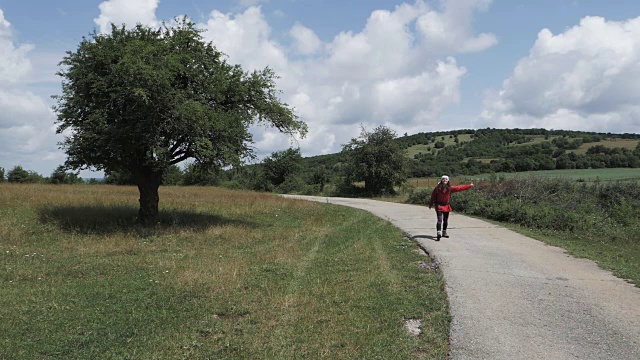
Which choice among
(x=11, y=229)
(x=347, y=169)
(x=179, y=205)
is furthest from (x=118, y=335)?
(x=347, y=169)

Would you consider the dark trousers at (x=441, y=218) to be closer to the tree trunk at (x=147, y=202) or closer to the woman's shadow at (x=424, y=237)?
the woman's shadow at (x=424, y=237)

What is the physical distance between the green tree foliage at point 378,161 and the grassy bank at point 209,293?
82.2 feet

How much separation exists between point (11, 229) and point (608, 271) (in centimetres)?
1675

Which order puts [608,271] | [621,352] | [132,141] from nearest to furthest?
[621,352]
[608,271]
[132,141]

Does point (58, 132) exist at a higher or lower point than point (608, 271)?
higher

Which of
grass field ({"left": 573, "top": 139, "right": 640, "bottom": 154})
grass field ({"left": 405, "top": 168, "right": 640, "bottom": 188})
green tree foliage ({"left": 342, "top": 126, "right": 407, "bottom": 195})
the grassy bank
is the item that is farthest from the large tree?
grass field ({"left": 573, "top": 139, "right": 640, "bottom": 154})

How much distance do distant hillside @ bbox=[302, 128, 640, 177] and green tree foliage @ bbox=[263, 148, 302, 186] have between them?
3.76m

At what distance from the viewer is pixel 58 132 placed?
1463 centimetres

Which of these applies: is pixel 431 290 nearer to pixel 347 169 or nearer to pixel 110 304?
pixel 110 304

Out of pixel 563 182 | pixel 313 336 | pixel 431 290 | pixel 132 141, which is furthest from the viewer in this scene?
pixel 563 182

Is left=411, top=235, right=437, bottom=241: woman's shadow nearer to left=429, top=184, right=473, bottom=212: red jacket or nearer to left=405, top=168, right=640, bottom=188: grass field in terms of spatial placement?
left=429, top=184, right=473, bottom=212: red jacket

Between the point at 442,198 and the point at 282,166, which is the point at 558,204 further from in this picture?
the point at 282,166

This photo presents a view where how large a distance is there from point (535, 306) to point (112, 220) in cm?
1478

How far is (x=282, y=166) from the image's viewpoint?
63.7m
